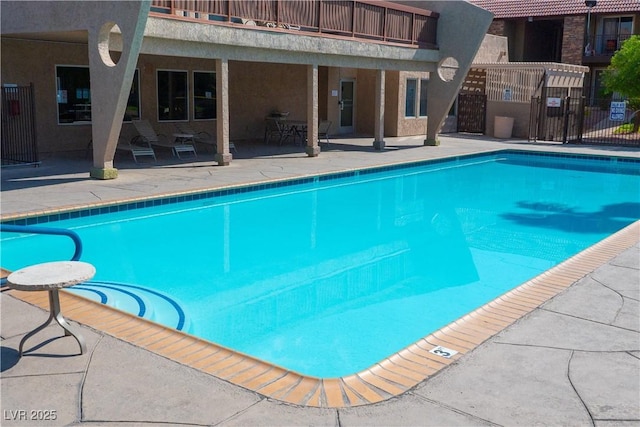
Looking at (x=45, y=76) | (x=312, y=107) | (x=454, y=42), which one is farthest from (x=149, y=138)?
(x=454, y=42)

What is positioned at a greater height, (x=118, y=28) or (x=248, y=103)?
(x=118, y=28)

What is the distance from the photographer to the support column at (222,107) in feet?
47.4

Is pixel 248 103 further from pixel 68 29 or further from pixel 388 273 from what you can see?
pixel 388 273

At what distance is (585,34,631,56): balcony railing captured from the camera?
33.8m

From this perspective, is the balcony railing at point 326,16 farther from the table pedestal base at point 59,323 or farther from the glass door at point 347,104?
the table pedestal base at point 59,323

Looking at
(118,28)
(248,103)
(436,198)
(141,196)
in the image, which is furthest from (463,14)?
(141,196)

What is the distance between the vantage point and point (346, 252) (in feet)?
30.8

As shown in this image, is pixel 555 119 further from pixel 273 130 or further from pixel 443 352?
pixel 443 352

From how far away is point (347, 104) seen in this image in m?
24.2

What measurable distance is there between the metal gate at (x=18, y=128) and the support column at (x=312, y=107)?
677cm

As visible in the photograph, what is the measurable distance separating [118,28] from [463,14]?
11.9 metres

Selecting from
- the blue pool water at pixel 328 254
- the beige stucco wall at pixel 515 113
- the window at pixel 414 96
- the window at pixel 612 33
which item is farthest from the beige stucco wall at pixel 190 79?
the window at pixel 612 33

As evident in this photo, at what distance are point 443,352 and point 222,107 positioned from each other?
11.0m

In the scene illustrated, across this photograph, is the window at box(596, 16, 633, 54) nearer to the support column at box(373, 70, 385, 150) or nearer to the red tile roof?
the red tile roof
